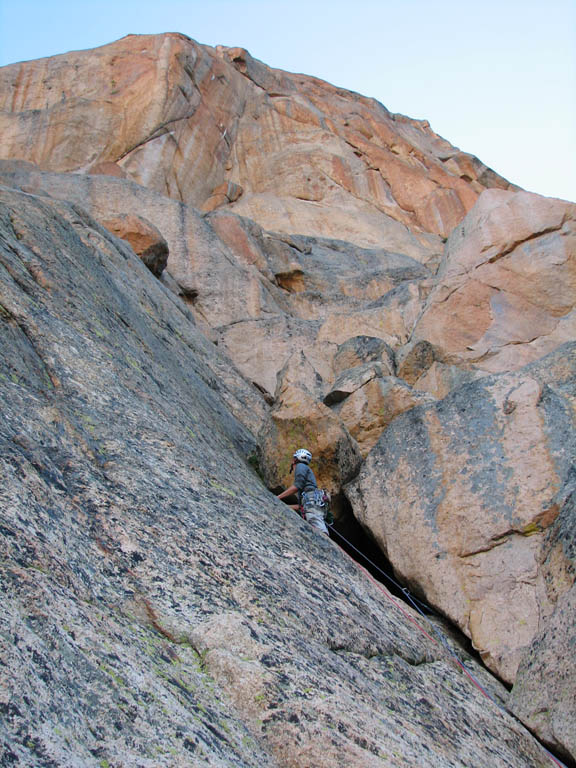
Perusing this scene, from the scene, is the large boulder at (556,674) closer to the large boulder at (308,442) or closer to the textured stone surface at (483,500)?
the textured stone surface at (483,500)

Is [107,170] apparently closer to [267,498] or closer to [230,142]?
[230,142]

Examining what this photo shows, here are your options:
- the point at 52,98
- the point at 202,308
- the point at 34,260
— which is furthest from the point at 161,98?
the point at 34,260

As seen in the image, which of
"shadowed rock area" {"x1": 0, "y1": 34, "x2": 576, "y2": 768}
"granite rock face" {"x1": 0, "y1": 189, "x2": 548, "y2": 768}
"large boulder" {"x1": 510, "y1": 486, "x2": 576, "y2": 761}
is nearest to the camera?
"granite rock face" {"x1": 0, "y1": 189, "x2": 548, "y2": 768}

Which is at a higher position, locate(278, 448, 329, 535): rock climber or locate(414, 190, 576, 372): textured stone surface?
locate(414, 190, 576, 372): textured stone surface

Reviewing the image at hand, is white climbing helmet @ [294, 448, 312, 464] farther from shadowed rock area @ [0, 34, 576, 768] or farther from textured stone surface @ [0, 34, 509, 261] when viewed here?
textured stone surface @ [0, 34, 509, 261]

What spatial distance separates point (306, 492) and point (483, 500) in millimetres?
2347

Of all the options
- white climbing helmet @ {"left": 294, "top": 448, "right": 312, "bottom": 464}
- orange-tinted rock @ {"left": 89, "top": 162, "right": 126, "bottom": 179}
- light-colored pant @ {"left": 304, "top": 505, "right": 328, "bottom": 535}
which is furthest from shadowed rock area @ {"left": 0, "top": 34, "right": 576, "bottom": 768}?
orange-tinted rock @ {"left": 89, "top": 162, "right": 126, "bottom": 179}

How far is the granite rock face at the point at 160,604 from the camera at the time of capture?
4105mm

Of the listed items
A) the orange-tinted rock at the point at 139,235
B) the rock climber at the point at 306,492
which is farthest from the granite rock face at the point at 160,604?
the orange-tinted rock at the point at 139,235

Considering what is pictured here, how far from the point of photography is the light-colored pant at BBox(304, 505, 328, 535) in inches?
366

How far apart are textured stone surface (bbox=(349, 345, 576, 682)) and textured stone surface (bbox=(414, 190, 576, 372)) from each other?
416cm

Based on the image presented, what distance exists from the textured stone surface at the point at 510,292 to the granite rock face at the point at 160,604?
25.2 ft

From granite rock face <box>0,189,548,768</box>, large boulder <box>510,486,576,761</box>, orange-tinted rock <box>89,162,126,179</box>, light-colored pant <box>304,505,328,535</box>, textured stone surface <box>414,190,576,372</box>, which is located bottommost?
granite rock face <box>0,189,548,768</box>

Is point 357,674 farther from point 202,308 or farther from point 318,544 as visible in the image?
point 202,308
